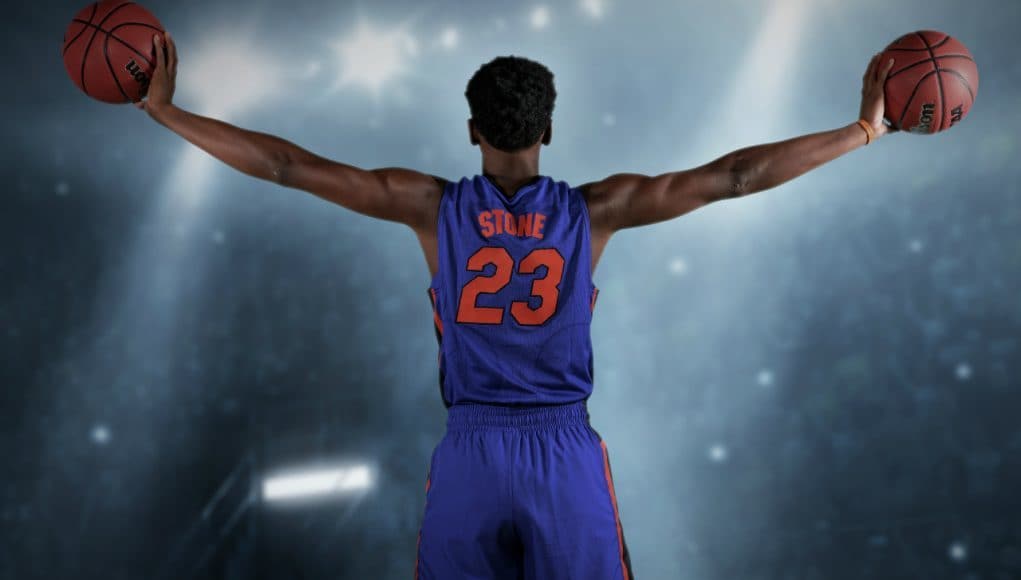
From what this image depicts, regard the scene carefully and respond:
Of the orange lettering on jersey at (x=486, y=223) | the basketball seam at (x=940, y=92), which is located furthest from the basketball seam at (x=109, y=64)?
the basketball seam at (x=940, y=92)

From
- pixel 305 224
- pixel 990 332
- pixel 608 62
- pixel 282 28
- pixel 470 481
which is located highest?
pixel 282 28

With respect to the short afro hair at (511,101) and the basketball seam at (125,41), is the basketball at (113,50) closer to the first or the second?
the basketball seam at (125,41)

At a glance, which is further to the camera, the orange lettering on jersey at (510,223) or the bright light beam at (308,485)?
the bright light beam at (308,485)

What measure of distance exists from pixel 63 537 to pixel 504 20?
358 cm

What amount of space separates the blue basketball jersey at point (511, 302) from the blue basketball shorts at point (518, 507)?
87 millimetres

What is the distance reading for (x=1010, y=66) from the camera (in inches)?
192

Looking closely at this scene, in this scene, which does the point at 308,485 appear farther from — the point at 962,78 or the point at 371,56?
the point at 962,78

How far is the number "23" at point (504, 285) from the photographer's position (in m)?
2.12

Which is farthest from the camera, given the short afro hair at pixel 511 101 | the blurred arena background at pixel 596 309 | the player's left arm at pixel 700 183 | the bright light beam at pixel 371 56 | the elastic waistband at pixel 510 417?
the bright light beam at pixel 371 56

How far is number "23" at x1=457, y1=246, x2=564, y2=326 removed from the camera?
2.12 metres

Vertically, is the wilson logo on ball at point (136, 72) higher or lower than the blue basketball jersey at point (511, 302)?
higher

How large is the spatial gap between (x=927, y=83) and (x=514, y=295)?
139 cm

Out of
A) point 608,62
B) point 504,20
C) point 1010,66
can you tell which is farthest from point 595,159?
point 1010,66

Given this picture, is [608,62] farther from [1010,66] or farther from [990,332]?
[990,332]
